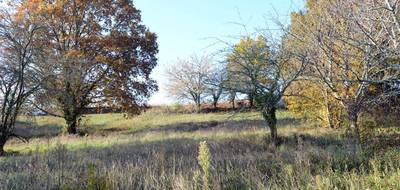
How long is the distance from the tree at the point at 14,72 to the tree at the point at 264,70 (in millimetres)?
7400

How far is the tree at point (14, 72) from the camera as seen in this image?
49.2 feet

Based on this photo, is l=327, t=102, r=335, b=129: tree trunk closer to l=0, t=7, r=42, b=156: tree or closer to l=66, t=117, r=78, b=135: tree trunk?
l=0, t=7, r=42, b=156: tree

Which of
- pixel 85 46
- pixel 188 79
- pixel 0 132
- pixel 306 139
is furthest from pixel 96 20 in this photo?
pixel 188 79

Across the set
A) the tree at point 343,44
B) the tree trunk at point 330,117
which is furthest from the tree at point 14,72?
the tree trunk at point 330,117

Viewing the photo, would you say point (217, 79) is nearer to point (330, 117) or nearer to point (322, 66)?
point (322, 66)

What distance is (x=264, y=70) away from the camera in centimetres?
1384

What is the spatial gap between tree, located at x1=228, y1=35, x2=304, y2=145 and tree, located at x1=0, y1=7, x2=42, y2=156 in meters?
7.40

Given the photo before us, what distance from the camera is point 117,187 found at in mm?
6086

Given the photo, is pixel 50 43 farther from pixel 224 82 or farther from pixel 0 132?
pixel 224 82

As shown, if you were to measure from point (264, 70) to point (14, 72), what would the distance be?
8672mm

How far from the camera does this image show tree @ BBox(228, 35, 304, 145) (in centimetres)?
1267

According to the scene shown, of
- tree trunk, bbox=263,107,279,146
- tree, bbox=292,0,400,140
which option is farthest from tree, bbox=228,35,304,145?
tree, bbox=292,0,400,140

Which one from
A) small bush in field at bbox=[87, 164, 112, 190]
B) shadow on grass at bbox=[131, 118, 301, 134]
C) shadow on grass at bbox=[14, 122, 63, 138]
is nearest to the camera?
small bush in field at bbox=[87, 164, 112, 190]

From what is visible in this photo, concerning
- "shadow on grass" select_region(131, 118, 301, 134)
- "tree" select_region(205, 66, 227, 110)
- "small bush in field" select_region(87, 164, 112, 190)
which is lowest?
"small bush in field" select_region(87, 164, 112, 190)
